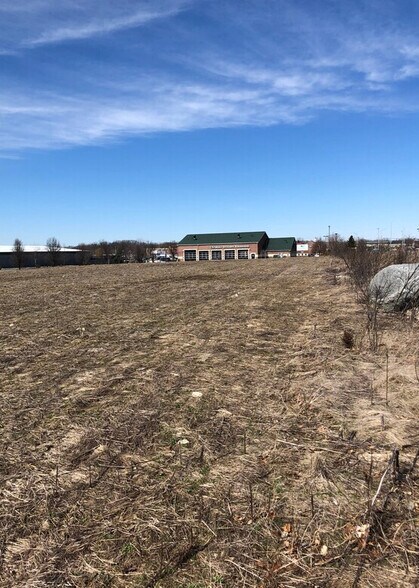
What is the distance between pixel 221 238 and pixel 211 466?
105361mm

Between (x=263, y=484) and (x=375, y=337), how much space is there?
4.90 metres

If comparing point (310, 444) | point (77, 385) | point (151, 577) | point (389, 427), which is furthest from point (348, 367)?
point (151, 577)

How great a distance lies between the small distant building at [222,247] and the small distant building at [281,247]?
4457 millimetres

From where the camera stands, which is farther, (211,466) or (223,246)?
(223,246)

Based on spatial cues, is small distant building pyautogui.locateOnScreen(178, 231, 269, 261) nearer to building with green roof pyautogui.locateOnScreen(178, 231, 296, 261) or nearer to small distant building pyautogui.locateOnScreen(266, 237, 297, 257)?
building with green roof pyautogui.locateOnScreen(178, 231, 296, 261)

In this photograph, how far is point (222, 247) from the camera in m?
106

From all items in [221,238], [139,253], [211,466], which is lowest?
Result: [211,466]

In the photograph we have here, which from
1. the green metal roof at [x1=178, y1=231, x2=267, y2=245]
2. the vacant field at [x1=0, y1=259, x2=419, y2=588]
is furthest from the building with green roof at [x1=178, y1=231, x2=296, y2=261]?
the vacant field at [x1=0, y1=259, x2=419, y2=588]

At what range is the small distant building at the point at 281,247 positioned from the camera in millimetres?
Result: 111562

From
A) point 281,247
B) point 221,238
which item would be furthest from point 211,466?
point 281,247

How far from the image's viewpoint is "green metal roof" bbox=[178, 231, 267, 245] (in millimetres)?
106125

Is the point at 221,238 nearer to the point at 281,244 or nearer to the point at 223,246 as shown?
the point at 223,246

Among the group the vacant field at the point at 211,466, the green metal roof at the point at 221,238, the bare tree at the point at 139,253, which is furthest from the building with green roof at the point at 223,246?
the vacant field at the point at 211,466

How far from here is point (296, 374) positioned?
6121 mm
